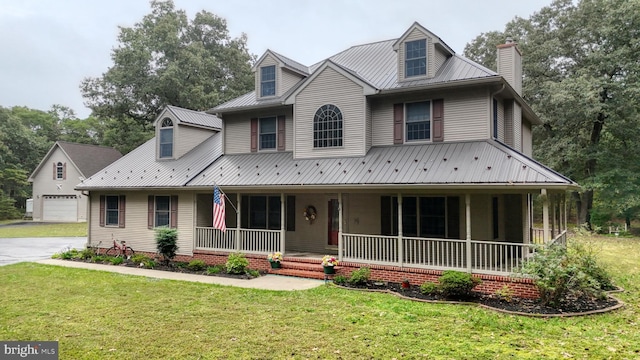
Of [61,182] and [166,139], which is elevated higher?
[166,139]

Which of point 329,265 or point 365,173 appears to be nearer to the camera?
point 329,265

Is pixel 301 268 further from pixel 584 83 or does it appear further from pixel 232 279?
pixel 584 83

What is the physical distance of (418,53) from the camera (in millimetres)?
13375

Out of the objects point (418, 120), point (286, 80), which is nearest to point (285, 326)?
point (418, 120)

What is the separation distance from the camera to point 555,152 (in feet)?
90.6

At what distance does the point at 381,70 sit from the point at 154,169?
1022 cm

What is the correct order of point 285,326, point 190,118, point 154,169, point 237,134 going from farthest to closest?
point 190,118
point 154,169
point 237,134
point 285,326

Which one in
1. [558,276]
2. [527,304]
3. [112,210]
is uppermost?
[112,210]

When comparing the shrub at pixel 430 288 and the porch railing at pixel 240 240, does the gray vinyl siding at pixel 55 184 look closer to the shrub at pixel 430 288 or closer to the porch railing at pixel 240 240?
the porch railing at pixel 240 240

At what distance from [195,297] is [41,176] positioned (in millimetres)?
36870

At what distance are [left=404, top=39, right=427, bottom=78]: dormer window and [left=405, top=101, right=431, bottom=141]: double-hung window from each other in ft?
3.76

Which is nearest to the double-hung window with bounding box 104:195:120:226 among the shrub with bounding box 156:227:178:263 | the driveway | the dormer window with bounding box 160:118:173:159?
the dormer window with bounding box 160:118:173:159

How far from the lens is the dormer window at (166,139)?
57.8 feet

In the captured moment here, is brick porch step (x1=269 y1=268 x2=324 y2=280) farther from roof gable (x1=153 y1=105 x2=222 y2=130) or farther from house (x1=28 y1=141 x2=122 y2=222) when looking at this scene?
house (x1=28 y1=141 x2=122 y2=222)
